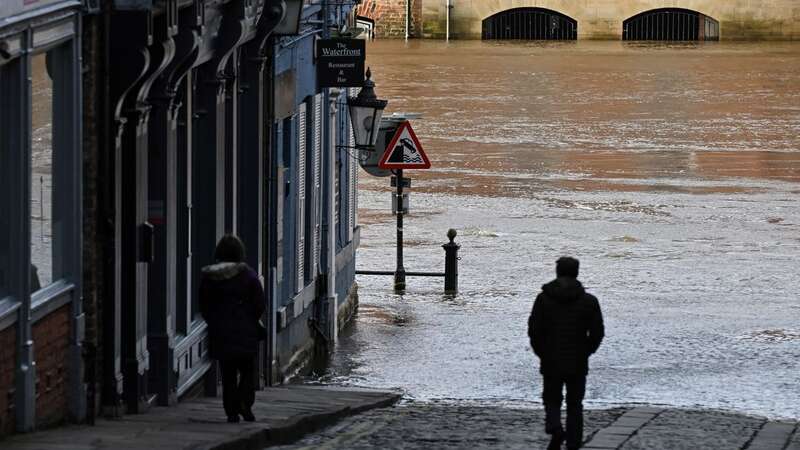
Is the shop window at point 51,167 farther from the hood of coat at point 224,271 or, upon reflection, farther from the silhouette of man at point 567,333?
the silhouette of man at point 567,333

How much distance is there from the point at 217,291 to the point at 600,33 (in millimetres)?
69354

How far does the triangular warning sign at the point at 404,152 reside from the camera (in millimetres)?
24609

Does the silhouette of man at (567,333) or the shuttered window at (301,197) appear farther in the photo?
the shuttered window at (301,197)

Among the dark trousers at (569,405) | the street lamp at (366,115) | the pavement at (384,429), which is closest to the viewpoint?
the pavement at (384,429)

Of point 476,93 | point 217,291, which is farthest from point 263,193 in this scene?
point 476,93

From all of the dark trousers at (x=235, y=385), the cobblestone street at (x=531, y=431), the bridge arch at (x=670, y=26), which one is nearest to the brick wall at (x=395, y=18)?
the bridge arch at (x=670, y=26)

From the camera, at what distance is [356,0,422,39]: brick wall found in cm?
8038

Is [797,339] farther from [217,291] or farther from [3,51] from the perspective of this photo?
[3,51]

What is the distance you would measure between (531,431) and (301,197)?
6275 mm

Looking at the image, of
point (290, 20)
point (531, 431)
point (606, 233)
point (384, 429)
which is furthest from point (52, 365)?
point (606, 233)

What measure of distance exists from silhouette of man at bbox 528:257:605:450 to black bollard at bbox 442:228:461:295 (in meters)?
12.8

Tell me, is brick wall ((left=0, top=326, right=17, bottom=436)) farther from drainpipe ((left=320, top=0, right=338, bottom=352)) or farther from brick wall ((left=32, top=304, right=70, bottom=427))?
drainpipe ((left=320, top=0, right=338, bottom=352))

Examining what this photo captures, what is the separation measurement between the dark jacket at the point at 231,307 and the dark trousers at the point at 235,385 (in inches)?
5.5

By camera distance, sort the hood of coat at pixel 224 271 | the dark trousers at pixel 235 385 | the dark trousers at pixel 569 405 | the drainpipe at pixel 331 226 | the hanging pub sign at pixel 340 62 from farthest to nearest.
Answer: the drainpipe at pixel 331 226, the hanging pub sign at pixel 340 62, the dark trousers at pixel 235 385, the hood of coat at pixel 224 271, the dark trousers at pixel 569 405
